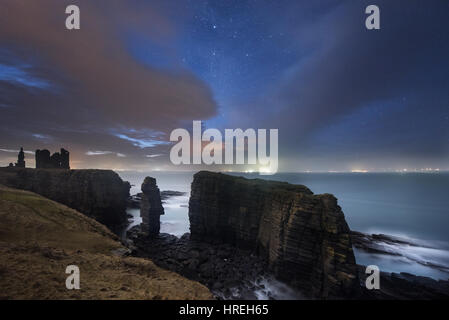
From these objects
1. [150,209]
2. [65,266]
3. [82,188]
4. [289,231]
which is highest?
[65,266]

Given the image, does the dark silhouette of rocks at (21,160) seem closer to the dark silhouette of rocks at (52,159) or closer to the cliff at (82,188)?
the dark silhouette of rocks at (52,159)

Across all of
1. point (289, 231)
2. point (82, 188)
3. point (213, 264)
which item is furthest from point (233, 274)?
point (82, 188)

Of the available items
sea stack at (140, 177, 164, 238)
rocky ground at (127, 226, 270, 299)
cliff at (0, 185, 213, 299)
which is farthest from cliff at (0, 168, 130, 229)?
cliff at (0, 185, 213, 299)

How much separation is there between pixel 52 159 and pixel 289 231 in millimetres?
81805

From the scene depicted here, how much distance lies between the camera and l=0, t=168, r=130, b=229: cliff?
44000 millimetres

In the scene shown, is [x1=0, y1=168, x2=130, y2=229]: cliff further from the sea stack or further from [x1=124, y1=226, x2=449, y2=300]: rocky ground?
[x1=124, y1=226, x2=449, y2=300]: rocky ground

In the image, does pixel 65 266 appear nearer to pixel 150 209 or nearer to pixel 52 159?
pixel 150 209

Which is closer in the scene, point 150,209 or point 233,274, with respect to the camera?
point 233,274

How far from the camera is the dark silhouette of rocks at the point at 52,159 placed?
5794 cm

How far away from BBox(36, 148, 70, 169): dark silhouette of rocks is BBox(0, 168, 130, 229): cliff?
31.6 ft

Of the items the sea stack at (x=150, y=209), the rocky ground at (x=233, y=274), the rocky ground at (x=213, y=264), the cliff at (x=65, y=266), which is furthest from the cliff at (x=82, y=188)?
the cliff at (x=65, y=266)

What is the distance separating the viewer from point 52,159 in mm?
59875

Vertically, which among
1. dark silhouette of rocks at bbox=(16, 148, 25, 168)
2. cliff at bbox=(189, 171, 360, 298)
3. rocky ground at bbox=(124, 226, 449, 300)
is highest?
dark silhouette of rocks at bbox=(16, 148, 25, 168)
